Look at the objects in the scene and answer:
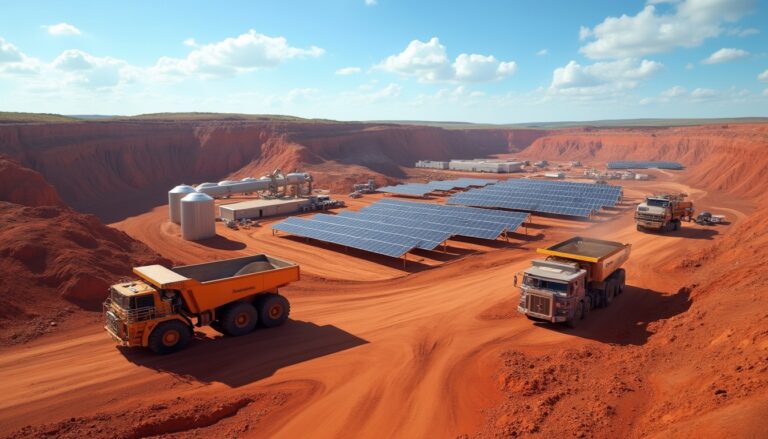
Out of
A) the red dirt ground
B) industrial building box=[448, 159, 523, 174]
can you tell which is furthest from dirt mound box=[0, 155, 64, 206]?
industrial building box=[448, 159, 523, 174]

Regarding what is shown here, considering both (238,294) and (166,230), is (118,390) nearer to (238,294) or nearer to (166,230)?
(238,294)

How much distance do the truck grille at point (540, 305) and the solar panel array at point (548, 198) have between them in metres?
28.5

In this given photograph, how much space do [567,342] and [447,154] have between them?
392 feet

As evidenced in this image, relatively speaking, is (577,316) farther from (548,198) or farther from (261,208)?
(261,208)

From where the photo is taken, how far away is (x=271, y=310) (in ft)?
66.8

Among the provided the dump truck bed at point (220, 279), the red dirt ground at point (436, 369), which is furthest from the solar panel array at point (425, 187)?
the dump truck bed at point (220, 279)

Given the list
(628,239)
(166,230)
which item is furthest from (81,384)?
(628,239)

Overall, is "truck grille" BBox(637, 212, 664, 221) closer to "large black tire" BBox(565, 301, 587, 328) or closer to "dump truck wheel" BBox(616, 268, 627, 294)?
"dump truck wheel" BBox(616, 268, 627, 294)

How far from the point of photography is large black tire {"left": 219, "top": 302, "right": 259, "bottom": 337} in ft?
62.6

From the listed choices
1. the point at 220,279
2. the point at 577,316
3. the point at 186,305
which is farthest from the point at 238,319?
the point at 577,316

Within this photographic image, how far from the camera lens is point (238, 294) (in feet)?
63.4

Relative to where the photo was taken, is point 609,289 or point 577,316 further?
point 609,289

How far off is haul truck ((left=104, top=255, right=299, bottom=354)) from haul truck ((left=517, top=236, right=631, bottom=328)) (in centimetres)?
999

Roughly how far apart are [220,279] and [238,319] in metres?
1.91
